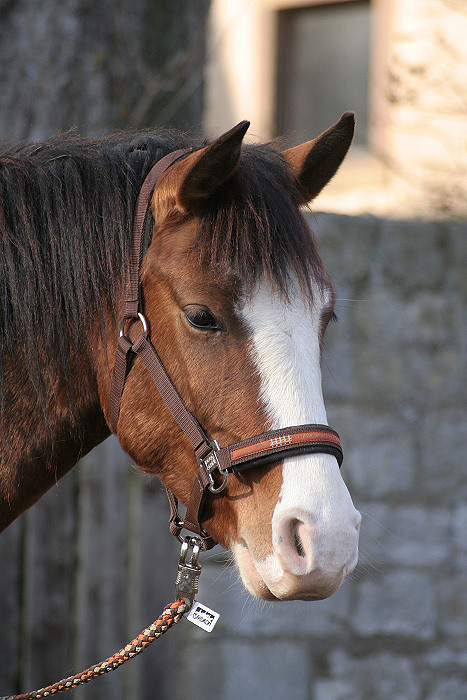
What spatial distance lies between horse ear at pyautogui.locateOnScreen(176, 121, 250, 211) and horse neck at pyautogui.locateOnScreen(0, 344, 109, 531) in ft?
1.48

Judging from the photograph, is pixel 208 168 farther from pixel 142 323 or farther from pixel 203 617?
pixel 203 617

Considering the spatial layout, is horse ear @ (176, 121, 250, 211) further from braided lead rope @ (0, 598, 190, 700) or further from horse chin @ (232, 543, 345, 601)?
braided lead rope @ (0, 598, 190, 700)

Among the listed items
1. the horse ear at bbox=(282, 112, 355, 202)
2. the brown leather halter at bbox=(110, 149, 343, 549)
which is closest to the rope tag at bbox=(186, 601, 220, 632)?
the brown leather halter at bbox=(110, 149, 343, 549)

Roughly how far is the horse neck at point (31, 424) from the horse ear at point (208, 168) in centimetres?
45

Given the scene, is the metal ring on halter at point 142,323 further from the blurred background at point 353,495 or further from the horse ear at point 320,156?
the blurred background at point 353,495

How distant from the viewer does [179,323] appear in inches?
62.0

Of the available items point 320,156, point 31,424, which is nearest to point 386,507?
point 320,156

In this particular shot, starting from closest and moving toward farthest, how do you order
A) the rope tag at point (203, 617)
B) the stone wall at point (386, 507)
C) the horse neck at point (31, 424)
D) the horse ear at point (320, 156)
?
1. the rope tag at point (203, 617)
2. the horse neck at point (31, 424)
3. the horse ear at point (320, 156)
4. the stone wall at point (386, 507)

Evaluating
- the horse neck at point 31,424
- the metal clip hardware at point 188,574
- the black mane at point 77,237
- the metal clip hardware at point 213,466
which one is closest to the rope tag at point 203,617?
the metal clip hardware at point 188,574

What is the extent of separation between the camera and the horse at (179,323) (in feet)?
4.84

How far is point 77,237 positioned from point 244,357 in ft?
1.60

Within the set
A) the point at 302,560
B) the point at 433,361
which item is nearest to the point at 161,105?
the point at 433,361

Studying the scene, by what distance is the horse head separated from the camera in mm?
1414

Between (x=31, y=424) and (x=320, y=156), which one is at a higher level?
(x=320, y=156)
